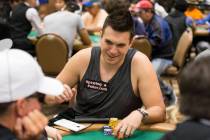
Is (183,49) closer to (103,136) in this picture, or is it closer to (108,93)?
(108,93)

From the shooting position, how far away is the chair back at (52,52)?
15.9ft

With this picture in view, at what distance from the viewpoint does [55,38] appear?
15.9ft

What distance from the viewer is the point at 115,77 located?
274cm

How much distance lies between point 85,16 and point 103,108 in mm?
4174

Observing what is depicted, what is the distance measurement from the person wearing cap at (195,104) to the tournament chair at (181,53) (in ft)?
12.5

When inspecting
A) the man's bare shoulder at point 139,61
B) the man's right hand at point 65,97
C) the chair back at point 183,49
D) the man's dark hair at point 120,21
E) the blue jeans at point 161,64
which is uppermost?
the man's dark hair at point 120,21

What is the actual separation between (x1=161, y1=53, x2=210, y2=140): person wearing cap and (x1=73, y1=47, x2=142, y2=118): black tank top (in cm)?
121

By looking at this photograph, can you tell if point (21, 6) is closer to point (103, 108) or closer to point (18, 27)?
point (18, 27)

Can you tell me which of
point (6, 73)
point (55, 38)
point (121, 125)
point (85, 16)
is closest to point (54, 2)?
point (85, 16)

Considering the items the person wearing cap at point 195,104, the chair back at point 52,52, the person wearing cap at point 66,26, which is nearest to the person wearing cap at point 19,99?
the person wearing cap at point 195,104

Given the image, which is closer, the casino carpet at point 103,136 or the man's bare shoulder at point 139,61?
the casino carpet at point 103,136

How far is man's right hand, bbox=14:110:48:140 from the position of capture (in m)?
1.52

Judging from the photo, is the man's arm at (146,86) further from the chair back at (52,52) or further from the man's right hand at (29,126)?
the chair back at (52,52)

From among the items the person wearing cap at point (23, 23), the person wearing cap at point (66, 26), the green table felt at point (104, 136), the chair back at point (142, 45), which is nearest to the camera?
the green table felt at point (104, 136)
